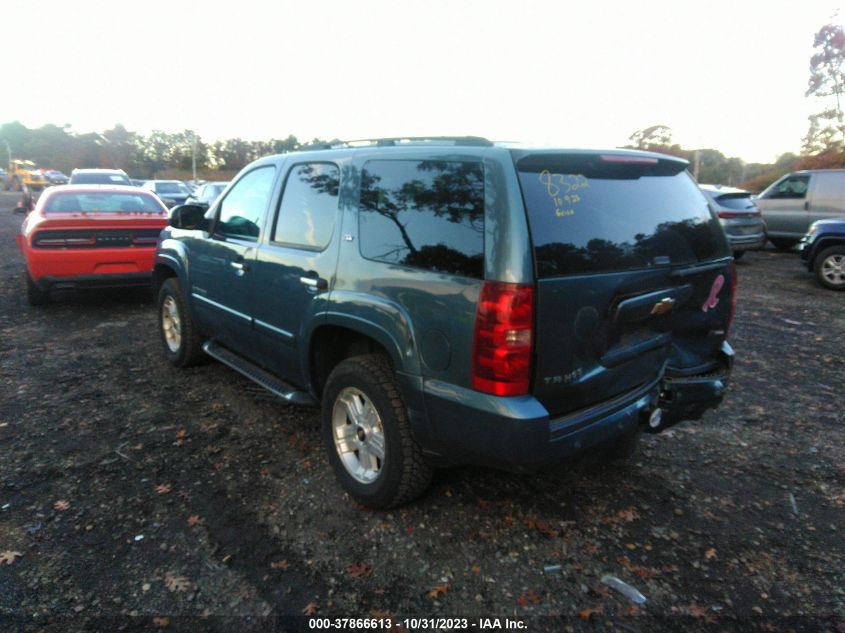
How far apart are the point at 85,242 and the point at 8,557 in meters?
5.30

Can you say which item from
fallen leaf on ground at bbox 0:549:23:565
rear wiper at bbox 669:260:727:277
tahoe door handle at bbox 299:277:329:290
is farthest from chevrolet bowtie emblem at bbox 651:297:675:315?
fallen leaf on ground at bbox 0:549:23:565

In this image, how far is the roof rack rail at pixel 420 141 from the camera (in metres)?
2.79

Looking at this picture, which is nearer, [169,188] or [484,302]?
[484,302]

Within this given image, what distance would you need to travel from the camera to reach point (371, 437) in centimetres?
314

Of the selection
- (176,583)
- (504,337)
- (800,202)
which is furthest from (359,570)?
(800,202)

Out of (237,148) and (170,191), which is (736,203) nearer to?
(170,191)

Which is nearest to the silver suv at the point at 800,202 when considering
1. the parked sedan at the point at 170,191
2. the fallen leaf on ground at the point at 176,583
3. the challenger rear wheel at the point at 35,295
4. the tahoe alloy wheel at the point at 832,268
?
the tahoe alloy wheel at the point at 832,268

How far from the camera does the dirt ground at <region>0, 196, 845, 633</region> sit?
2480 millimetres

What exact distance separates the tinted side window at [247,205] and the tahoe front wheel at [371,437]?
1.44 metres

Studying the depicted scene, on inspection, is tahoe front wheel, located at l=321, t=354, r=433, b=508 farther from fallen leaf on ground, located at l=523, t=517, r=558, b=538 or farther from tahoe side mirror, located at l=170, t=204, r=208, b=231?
tahoe side mirror, located at l=170, t=204, r=208, b=231

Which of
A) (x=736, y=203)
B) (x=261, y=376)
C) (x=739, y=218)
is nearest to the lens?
(x=261, y=376)

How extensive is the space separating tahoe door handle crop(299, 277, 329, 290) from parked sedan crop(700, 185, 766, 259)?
10920 mm

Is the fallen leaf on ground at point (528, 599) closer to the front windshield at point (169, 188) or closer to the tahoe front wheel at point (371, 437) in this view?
the tahoe front wheel at point (371, 437)

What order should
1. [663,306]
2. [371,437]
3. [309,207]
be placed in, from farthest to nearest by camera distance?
[309,207] → [371,437] → [663,306]
